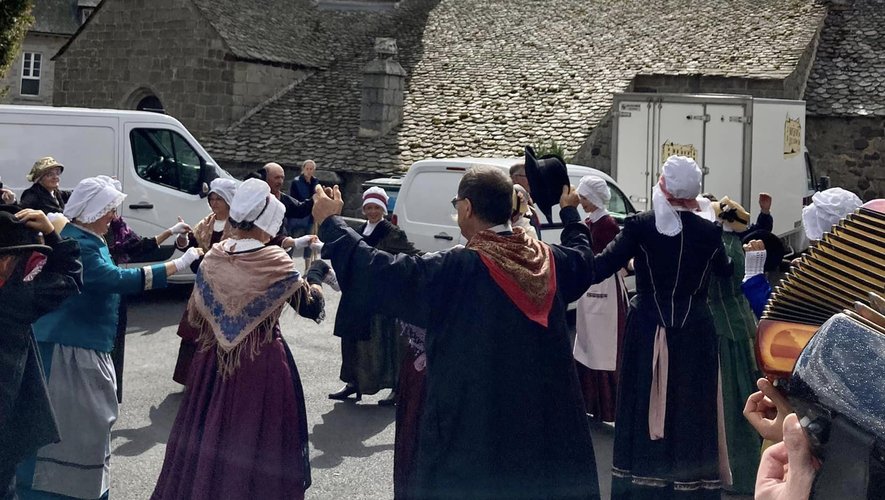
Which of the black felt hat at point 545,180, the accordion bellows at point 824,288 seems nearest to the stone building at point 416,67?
the black felt hat at point 545,180

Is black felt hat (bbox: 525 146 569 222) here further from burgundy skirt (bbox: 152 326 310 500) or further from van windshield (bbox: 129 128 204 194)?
van windshield (bbox: 129 128 204 194)

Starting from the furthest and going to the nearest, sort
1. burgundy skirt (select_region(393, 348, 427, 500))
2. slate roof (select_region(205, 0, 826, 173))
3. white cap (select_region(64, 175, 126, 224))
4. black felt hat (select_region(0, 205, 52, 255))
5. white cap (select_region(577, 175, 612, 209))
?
slate roof (select_region(205, 0, 826, 173))
white cap (select_region(577, 175, 612, 209))
white cap (select_region(64, 175, 126, 224))
burgundy skirt (select_region(393, 348, 427, 500))
black felt hat (select_region(0, 205, 52, 255))

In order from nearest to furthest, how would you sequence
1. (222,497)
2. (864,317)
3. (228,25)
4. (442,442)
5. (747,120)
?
1. (864,317)
2. (442,442)
3. (222,497)
4. (747,120)
5. (228,25)

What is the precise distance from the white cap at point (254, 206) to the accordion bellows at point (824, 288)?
10.1 ft

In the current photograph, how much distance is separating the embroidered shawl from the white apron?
362 centimetres

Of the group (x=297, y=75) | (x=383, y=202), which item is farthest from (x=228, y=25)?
(x=383, y=202)

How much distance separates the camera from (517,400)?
3.66 metres

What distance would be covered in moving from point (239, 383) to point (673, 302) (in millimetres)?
2163

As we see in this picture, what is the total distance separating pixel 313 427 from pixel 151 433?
1.13 m

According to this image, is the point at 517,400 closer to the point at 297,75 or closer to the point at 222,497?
the point at 222,497

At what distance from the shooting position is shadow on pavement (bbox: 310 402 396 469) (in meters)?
6.77

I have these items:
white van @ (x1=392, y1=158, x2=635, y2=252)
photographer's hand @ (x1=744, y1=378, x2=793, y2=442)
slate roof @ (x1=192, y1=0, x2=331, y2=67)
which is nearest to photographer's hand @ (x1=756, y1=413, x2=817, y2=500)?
photographer's hand @ (x1=744, y1=378, x2=793, y2=442)

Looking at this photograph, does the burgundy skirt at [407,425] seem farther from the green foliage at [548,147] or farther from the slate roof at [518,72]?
the slate roof at [518,72]

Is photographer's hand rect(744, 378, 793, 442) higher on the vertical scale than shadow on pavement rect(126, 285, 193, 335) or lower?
higher
